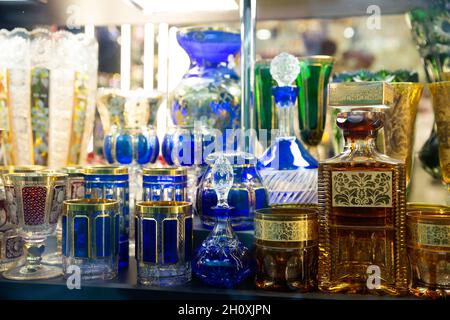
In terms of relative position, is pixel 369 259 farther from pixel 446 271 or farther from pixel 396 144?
pixel 396 144

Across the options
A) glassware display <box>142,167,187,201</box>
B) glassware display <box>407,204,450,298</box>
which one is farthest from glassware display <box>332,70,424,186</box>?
glassware display <box>142,167,187,201</box>

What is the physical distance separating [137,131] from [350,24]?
808 mm

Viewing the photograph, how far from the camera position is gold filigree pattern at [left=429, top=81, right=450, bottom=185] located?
2.84 feet

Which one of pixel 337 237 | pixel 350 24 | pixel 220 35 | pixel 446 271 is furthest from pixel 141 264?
pixel 350 24

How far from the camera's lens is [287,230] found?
73 cm

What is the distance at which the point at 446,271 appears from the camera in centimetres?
71

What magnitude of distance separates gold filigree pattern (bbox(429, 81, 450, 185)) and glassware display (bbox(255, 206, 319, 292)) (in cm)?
28

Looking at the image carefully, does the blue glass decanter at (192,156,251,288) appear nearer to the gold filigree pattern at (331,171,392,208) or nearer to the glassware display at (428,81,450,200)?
the gold filigree pattern at (331,171,392,208)

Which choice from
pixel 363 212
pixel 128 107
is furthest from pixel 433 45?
pixel 128 107

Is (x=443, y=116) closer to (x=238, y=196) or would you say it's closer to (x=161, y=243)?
(x=238, y=196)

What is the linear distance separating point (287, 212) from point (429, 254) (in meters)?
0.19

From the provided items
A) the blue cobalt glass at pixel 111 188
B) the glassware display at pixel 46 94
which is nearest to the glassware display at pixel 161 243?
the blue cobalt glass at pixel 111 188

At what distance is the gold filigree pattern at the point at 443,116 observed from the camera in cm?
87

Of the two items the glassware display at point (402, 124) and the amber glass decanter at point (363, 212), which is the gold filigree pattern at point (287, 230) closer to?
the amber glass decanter at point (363, 212)
